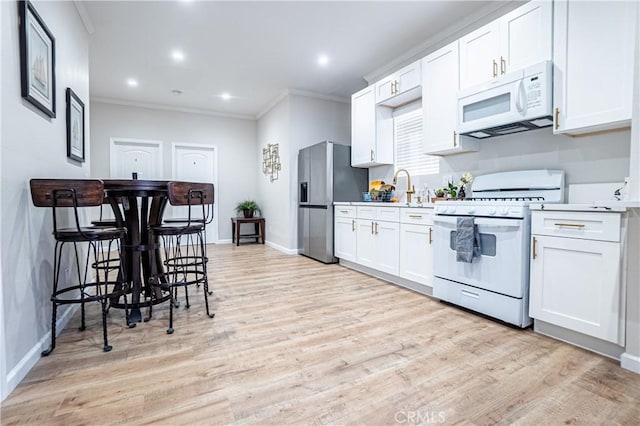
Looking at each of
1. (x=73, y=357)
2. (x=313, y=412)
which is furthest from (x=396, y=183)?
(x=73, y=357)

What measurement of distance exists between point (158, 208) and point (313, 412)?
7.23 ft

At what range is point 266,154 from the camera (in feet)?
21.4

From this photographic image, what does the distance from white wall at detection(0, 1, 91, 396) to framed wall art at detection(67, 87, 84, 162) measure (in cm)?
28

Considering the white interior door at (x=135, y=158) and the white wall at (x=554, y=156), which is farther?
the white interior door at (x=135, y=158)

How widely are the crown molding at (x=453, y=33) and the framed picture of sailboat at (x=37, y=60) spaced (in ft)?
11.9

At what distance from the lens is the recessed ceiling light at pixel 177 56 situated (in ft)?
13.3

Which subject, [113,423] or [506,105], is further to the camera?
[506,105]

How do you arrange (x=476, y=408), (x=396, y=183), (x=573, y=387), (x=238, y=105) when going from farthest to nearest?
1. (x=238, y=105)
2. (x=396, y=183)
3. (x=573, y=387)
4. (x=476, y=408)

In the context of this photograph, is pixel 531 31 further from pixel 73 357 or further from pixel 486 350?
pixel 73 357

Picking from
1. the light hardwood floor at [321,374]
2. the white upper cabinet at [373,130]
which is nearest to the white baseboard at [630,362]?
the light hardwood floor at [321,374]

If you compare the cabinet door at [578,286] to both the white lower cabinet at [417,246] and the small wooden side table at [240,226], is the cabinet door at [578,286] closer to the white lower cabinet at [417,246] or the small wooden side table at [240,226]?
the white lower cabinet at [417,246]

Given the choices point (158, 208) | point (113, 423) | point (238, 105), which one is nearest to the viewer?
point (113, 423)

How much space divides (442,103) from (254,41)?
2.36m

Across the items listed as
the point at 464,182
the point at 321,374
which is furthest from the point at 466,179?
the point at 321,374
